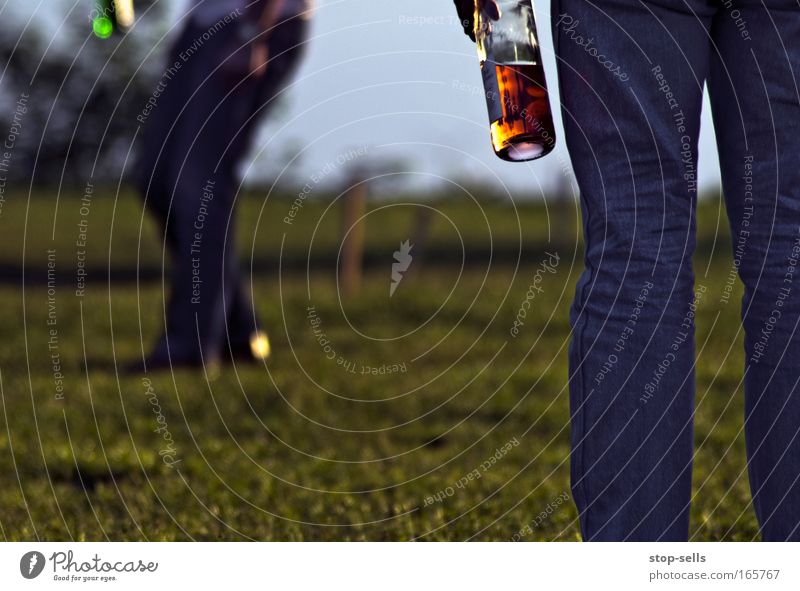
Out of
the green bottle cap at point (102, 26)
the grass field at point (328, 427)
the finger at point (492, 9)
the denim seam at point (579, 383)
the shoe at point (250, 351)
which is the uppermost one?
the green bottle cap at point (102, 26)

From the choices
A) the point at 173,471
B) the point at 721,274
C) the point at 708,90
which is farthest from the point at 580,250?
the point at 708,90

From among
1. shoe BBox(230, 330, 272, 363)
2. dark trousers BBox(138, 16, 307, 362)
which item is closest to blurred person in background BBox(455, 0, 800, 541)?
dark trousers BBox(138, 16, 307, 362)

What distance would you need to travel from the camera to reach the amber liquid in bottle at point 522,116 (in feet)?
7.12

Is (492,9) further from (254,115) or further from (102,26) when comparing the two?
(254,115)

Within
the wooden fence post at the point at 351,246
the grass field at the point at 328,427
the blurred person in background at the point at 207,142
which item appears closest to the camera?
the grass field at the point at 328,427

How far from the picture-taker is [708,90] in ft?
7.54

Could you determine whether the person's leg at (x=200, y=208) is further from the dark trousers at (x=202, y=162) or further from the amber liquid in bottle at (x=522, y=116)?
the amber liquid in bottle at (x=522, y=116)

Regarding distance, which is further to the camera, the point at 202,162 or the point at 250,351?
the point at 250,351

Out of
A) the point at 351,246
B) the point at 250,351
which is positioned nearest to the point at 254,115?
the point at 250,351

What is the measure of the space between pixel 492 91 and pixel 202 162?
10.1ft

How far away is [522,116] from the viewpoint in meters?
2.17

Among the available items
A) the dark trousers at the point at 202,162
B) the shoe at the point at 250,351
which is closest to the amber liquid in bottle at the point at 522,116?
the dark trousers at the point at 202,162
